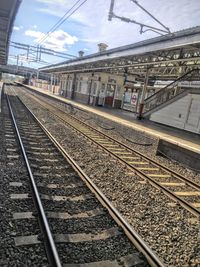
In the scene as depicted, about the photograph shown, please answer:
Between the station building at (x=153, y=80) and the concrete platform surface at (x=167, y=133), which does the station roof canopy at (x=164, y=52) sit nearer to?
the station building at (x=153, y=80)

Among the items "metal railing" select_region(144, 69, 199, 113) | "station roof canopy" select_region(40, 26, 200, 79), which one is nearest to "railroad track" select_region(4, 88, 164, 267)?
"station roof canopy" select_region(40, 26, 200, 79)

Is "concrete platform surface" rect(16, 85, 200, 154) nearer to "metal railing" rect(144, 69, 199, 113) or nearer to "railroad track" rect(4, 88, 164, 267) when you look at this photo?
"metal railing" rect(144, 69, 199, 113)

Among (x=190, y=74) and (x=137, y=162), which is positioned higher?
(x=190, y=74)

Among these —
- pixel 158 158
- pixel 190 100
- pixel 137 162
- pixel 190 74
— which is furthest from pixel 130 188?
pixel 190 74

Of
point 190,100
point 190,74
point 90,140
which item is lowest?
point 90,140

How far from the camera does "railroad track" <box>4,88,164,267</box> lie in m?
4.34

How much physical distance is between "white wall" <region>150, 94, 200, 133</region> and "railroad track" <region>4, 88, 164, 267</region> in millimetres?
11680

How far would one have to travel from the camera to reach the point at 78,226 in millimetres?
5270

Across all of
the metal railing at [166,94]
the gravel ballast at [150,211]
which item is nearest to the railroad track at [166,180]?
the gravel ballast at [150,211]

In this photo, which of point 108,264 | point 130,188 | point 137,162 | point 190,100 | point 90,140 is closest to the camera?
point 108,264

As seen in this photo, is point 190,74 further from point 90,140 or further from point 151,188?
point 151,188

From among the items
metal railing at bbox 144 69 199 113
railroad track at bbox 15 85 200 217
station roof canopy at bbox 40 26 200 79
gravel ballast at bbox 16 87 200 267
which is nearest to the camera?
gravel ballast at bbox 16 87 200 267

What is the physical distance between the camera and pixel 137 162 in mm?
10828

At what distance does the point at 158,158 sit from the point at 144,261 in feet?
27.1
